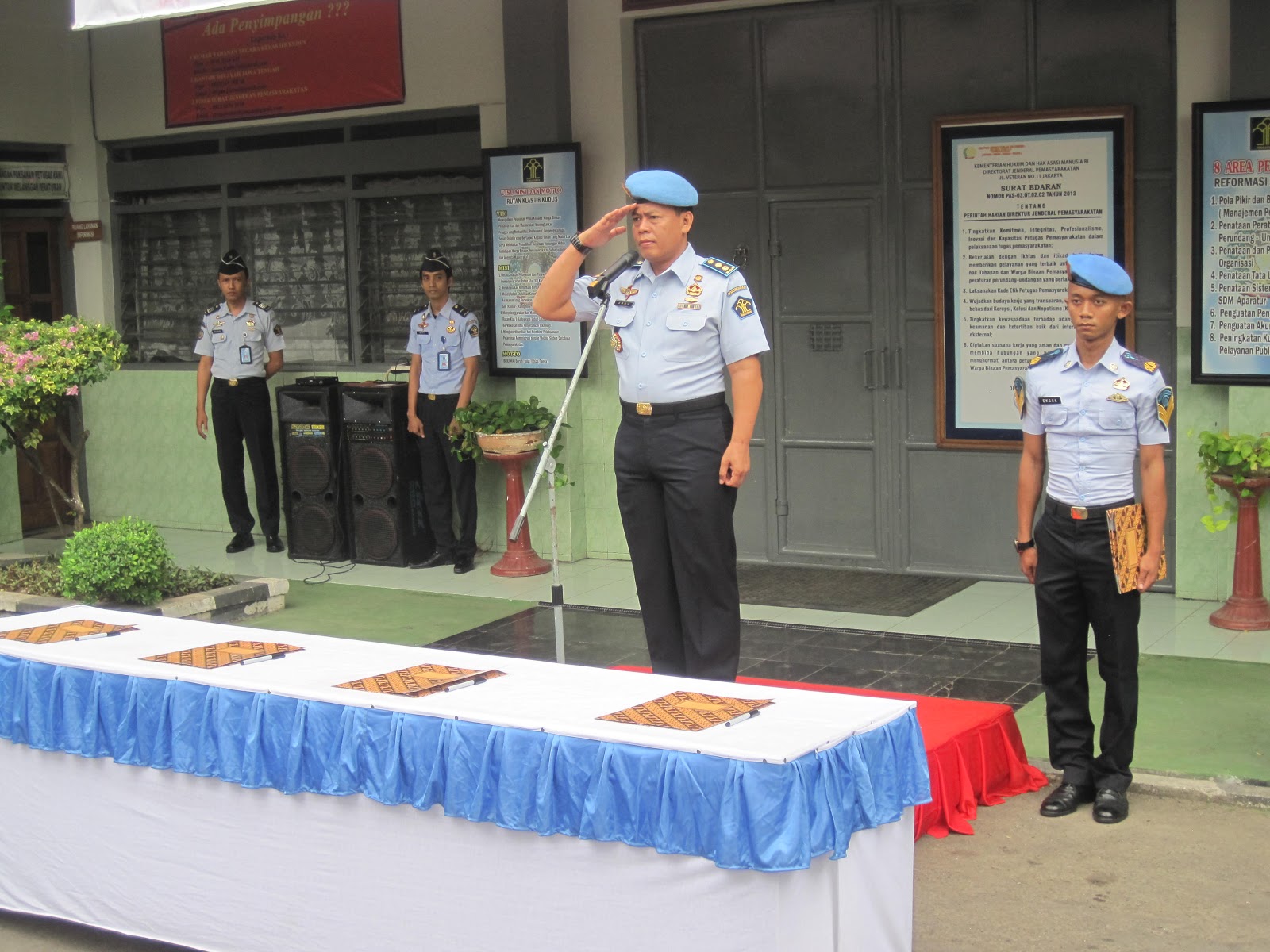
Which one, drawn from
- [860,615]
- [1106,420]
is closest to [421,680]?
[1106,420]

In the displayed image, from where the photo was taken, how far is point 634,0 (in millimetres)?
8750

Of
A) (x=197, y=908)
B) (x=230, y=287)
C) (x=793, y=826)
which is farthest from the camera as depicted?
(x=230, y=287)

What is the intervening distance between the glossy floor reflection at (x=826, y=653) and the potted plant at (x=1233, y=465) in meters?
1.14

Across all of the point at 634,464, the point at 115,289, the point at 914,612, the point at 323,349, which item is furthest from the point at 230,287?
the point at 634,464

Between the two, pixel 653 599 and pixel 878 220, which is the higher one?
pixel 878 220

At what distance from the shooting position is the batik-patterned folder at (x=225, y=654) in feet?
13.6

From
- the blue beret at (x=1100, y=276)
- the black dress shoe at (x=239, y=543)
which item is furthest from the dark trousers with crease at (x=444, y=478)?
the blue beret at (x=1100, y=276)

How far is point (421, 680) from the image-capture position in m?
3.93

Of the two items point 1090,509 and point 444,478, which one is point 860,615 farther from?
point 1090,509

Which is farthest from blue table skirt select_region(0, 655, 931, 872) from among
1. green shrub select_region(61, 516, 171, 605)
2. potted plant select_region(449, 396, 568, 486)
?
potted plant select_region(449, 396, 568, 486)

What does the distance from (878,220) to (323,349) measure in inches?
158

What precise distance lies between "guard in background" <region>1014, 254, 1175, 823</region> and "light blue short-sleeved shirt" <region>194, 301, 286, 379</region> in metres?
6.04

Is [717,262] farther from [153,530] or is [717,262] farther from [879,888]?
[153,530]

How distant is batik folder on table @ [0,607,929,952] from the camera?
3.23 m
